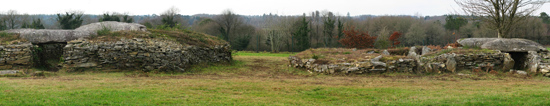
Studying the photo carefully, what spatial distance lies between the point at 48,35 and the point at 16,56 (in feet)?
4.75

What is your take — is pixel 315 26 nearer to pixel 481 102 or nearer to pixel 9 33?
pixel 9 33

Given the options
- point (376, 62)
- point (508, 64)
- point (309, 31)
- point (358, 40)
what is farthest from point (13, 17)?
point (508, 64)

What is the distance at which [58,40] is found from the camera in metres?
14.5

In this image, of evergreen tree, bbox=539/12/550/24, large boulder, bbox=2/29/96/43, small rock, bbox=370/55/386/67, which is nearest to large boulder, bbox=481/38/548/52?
small rock, bbox=370/55/386/67

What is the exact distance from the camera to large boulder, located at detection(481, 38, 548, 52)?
14500 mm

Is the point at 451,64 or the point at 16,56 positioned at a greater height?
the point at 16,56

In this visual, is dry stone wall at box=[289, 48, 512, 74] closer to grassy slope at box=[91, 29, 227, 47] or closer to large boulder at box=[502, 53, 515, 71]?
large boulder at box=[502, 53, 515, 71]

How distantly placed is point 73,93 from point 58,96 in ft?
1.33

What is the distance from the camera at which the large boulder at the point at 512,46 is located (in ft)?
47.6

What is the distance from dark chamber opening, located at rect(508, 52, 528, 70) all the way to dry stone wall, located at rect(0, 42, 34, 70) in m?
19.1

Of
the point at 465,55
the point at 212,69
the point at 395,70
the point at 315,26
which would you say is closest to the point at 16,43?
the point at 212,69

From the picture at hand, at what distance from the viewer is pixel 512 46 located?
14758 mm

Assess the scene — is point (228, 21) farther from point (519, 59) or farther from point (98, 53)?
point (519, 59)

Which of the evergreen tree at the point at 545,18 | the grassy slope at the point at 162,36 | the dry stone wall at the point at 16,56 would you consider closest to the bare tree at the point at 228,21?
the grassy slope at the point at 162,36
